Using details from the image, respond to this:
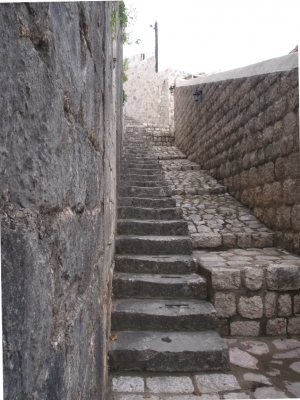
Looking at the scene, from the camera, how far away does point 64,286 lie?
2.76ft

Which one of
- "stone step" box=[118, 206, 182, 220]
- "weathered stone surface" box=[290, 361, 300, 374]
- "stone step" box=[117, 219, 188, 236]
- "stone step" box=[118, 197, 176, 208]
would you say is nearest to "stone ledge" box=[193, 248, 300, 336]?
"weathered stone surface" box=[290, 361, 300, 374]

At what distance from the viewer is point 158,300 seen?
3.04 metres

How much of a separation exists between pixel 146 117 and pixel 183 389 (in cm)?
1492

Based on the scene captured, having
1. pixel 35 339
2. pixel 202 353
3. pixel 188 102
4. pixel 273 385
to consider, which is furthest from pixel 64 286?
pixel 188 102

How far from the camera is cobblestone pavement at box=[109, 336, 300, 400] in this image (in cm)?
212

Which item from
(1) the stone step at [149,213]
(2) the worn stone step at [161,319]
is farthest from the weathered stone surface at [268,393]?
(1) the stone step at [149,213]

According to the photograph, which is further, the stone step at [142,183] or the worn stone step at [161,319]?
the stone step at [142,183]

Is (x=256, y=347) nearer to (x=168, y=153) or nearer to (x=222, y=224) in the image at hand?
(x=222, y=224)

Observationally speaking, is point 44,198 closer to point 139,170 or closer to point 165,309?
point 165,309

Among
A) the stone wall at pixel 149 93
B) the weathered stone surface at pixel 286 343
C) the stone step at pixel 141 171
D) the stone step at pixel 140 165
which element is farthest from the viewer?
the stone wall at pixel 149 93

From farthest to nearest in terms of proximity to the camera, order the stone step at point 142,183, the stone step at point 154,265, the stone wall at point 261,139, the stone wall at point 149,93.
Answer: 1. the stone wall at point 149,93
2. the stone step at point 142,183
3. the stone wall at point 261,139
4. the stone step at point 154,265

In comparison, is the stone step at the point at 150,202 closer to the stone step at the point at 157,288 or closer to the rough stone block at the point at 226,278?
the stone step at the point at 157,288

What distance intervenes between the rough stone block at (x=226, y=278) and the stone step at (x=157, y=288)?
141 mm

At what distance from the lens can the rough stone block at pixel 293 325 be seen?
10.1 feet
